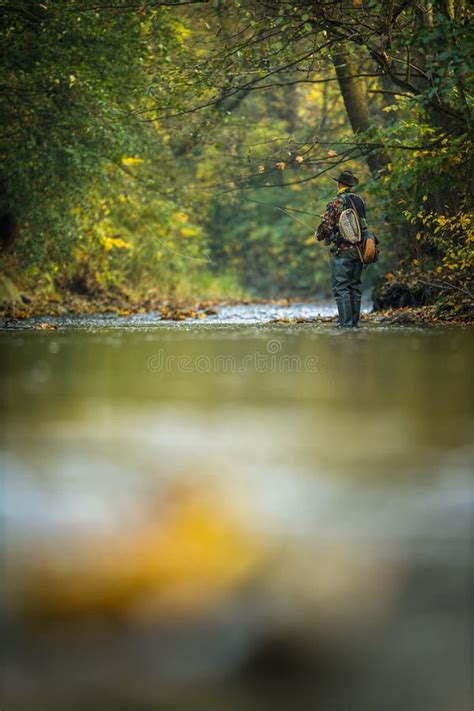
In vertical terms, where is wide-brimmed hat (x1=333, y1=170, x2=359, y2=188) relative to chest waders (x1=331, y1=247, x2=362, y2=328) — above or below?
above

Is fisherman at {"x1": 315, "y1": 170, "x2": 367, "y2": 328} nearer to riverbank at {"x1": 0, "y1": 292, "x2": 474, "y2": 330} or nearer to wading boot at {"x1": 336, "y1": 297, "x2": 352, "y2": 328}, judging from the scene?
wading boot at {"x1": 336, "y1": 297, "x2": 352, "y2": 328}

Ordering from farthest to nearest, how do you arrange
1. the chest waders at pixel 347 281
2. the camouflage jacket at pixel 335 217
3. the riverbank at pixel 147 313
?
the riverbank at pixel 147 313, the chest waders at pixel 347 281, the camouflage jacket at pixel 335 217

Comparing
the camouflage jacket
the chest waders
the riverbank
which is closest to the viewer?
the camouflage jacket

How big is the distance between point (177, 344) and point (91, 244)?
15.9 metres

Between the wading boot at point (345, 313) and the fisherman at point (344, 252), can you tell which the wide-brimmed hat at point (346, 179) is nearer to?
the fisherman at point (344, 252)

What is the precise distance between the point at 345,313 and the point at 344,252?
2.80ft

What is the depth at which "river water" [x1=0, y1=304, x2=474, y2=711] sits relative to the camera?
3033 mm

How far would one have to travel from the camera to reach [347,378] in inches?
338

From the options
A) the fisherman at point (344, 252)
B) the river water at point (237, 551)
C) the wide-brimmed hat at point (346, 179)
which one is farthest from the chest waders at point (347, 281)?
the river water at point (237, 551)

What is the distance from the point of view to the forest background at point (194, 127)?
15523mm

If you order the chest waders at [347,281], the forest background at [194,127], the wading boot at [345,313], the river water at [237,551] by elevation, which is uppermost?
the forest background at [194,127]

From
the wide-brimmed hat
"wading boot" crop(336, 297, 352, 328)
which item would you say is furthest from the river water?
the wide-brimmed hat

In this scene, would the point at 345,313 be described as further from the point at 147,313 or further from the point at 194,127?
the point at 194,127

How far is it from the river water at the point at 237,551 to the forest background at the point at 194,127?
7.83 meters
